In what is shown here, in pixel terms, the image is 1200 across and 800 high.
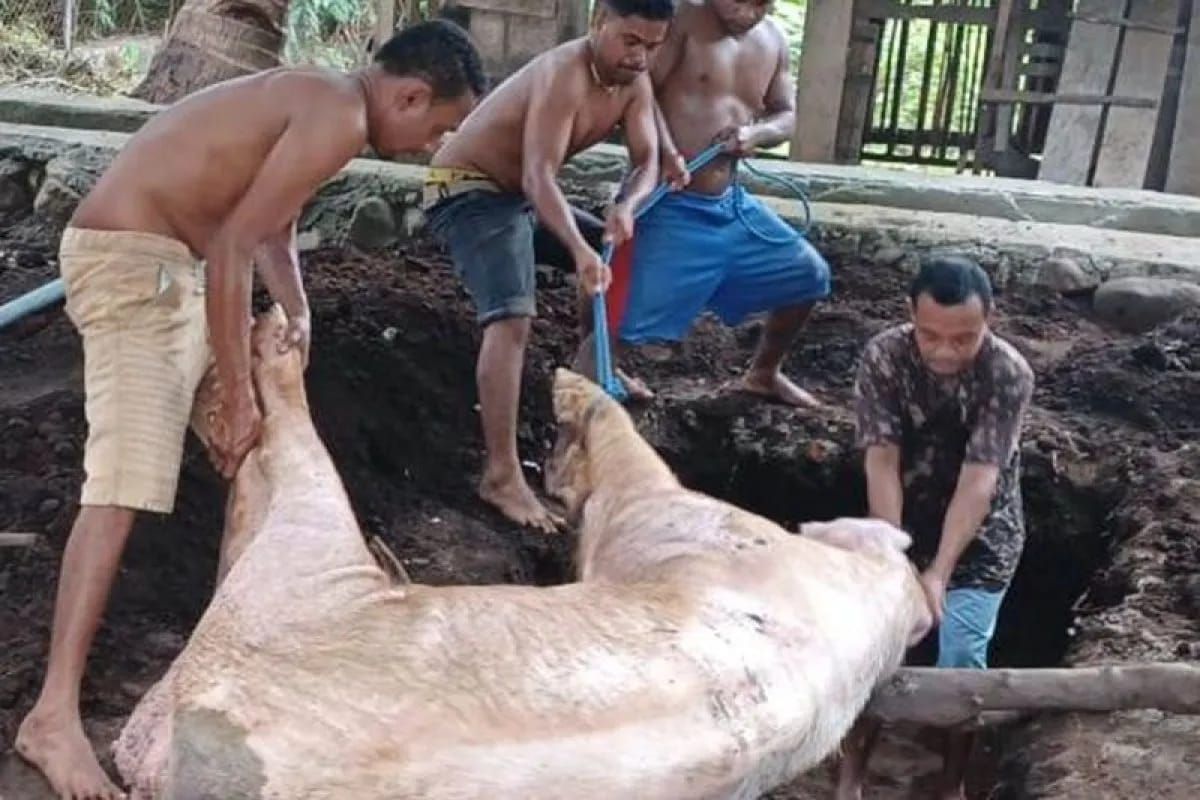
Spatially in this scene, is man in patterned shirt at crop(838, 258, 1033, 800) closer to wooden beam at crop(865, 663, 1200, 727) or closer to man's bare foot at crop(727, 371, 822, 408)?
wooden beam at crop(865, 663, 1200, 727)

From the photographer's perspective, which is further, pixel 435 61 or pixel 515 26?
pixel 515 26

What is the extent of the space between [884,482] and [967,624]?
47 centimetres

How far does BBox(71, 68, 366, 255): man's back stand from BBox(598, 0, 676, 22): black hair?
1.52 metres

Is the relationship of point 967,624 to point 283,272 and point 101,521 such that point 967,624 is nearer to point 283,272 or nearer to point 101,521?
point 283,272

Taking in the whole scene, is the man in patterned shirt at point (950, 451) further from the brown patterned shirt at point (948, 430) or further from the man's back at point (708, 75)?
the man's back at point (708, 75)

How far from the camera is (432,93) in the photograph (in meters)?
4.07

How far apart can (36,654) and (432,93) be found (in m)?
1.71

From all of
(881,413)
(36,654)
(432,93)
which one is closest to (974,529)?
(881,413)

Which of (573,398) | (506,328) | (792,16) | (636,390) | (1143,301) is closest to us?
(573,398)

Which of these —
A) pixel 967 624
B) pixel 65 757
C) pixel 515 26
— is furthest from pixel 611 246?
pixel 515 26

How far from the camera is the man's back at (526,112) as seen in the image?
5.52m

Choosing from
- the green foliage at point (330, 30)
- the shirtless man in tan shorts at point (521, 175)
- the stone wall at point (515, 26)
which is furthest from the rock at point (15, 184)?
the green foliage at point (330, 30)

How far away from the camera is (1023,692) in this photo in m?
3.64

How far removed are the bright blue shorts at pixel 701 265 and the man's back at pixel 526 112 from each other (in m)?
0.53
